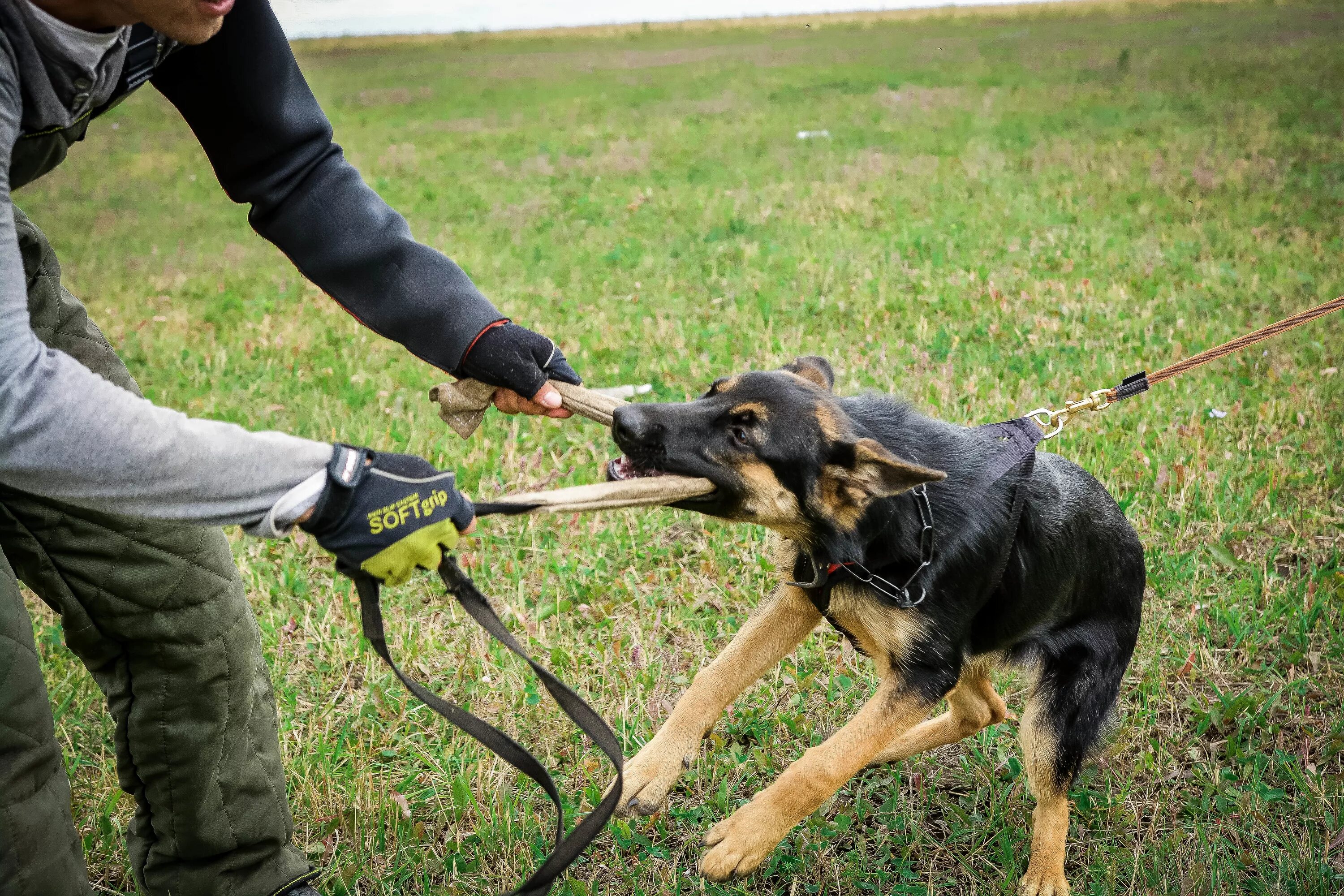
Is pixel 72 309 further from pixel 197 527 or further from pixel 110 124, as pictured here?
pixel 110 124

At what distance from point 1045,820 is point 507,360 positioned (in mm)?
2277

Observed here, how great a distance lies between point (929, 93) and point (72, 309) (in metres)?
18.2

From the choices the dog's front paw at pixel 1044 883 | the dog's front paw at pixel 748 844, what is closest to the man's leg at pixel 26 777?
the dog's front paw at pixel 748 844

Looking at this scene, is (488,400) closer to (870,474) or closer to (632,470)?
(632,470)

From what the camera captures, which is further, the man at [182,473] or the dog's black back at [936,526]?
the dog's black back at [936,526]

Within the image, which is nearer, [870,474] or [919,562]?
[870,474]

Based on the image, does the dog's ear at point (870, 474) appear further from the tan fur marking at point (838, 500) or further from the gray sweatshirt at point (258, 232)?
the gray sweatshirt at point (258, 232)

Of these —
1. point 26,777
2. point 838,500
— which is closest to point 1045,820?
point 838,500

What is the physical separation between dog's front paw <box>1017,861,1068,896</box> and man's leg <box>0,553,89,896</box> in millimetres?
2665

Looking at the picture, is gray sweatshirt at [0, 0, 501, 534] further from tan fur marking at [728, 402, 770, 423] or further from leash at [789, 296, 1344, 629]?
leash at [789, 296, 1344, 629]

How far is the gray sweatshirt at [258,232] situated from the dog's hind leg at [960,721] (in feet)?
7.08

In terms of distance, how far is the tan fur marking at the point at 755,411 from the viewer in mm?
3049

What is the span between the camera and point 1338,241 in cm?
876

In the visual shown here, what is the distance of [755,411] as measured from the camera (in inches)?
120
